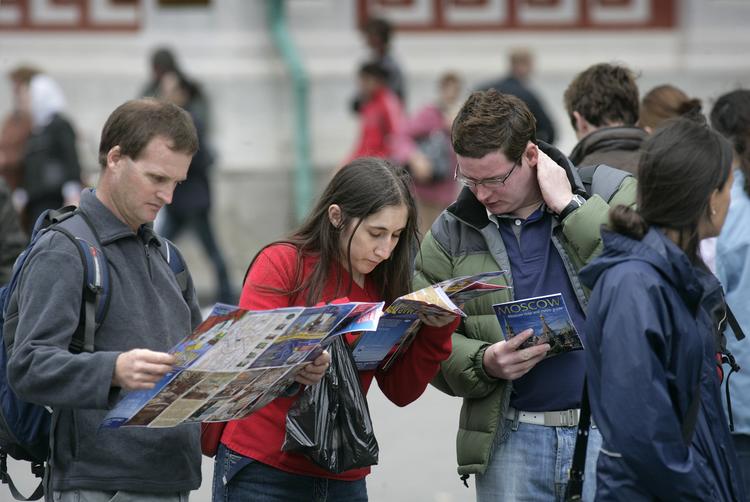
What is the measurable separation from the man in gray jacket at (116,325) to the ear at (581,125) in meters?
1.64

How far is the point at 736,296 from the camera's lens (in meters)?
4.52

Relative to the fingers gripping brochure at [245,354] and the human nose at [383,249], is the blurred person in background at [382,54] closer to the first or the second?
the human nose at [383,249]

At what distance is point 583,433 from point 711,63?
10532 mm

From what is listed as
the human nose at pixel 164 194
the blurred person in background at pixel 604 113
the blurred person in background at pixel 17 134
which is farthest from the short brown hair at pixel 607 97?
the blurred person in background at pixel 17 134

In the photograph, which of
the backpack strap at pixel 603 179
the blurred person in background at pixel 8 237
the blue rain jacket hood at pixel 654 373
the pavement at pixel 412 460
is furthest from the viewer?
the pavement at pixel 412 460

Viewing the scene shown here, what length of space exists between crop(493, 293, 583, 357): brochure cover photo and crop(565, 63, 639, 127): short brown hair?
116cm

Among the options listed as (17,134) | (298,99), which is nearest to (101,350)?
(17,134)

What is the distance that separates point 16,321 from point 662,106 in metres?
2.78

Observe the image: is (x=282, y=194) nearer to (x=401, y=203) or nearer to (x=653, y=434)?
(x=401, y=203)

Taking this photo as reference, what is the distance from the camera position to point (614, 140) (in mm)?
4500

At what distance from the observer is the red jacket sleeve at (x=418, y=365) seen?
3.81m

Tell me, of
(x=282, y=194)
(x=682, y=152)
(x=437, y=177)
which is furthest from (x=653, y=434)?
(x=282, y=194)

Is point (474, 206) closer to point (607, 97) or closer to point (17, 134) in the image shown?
point (607, 97)

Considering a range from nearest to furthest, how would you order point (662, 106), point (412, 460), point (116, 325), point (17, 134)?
point (116, 325) < point (662, 106) < point (412, 460) < point (17, 134)
